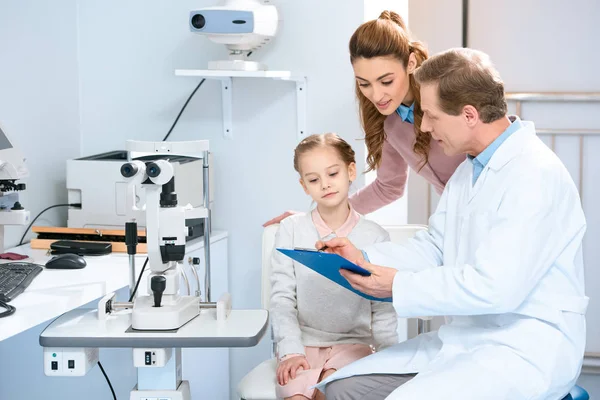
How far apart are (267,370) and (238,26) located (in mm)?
1078

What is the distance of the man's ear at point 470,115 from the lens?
172 cm

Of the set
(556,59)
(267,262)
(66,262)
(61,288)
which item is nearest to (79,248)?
(66,262)

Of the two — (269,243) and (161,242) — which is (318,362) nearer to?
(269,243)

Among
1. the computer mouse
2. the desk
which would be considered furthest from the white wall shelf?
the computer mouse

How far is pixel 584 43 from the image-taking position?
3125mm

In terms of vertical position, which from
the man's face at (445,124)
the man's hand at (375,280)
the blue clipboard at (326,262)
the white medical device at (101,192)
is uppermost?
the man's face at (445,124)

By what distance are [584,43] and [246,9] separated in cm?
136

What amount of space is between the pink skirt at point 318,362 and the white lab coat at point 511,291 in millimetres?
284

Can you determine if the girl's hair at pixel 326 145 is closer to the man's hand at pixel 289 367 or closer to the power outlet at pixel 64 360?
the man's hand at pixel 289 367

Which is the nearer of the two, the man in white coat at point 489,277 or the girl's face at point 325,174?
the man in white coat at point 489,277

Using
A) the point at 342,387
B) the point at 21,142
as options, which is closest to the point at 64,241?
the point at 21,142

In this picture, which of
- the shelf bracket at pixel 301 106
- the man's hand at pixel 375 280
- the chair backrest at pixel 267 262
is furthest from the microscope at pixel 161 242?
the shelf bracket at pixel 301 106

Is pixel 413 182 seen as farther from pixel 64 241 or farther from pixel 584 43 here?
pixel 64 241

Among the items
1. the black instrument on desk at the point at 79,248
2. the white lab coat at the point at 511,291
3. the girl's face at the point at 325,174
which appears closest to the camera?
the white lab coat at the point at 511,291
